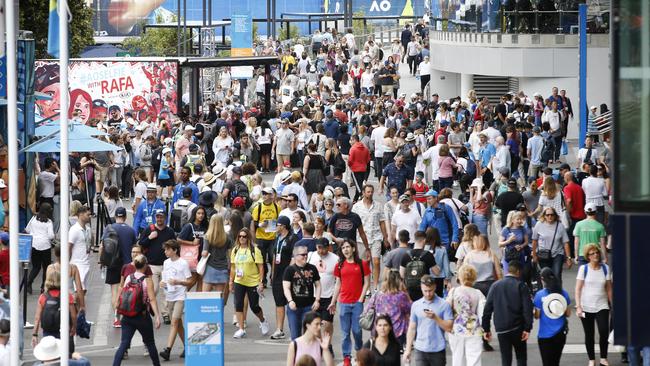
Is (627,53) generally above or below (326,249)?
above

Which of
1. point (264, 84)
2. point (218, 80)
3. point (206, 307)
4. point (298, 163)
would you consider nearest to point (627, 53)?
point (206, 307)

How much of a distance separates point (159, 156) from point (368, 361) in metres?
18.1

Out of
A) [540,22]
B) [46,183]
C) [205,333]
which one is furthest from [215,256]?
[540,22]

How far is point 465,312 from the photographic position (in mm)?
14523

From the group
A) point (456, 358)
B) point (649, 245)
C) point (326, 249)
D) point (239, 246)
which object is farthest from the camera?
point (239, 246)

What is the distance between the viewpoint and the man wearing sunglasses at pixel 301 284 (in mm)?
15898

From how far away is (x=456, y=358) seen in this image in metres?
14.5

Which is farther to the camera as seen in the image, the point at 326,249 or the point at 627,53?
the point at 326,249

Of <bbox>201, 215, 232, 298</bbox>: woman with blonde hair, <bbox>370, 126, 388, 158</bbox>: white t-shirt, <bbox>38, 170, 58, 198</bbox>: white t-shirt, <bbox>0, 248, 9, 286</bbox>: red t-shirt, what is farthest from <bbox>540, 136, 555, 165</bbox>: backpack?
<bbox>0, 248, 9, 286</bbox>: red t-shirt

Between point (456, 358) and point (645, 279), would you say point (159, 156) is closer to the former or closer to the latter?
point (456, 358)

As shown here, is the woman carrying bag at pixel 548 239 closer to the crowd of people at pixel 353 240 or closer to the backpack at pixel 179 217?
the crowd of people at pixel 353 240

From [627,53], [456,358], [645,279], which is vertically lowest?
[456,358]

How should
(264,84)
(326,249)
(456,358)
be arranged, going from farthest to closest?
(264,84), (326,249), (456,358)

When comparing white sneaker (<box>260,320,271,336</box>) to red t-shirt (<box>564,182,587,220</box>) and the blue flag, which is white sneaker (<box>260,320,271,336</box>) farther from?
red t-shirt (<box>564,182,587,220</box>)
